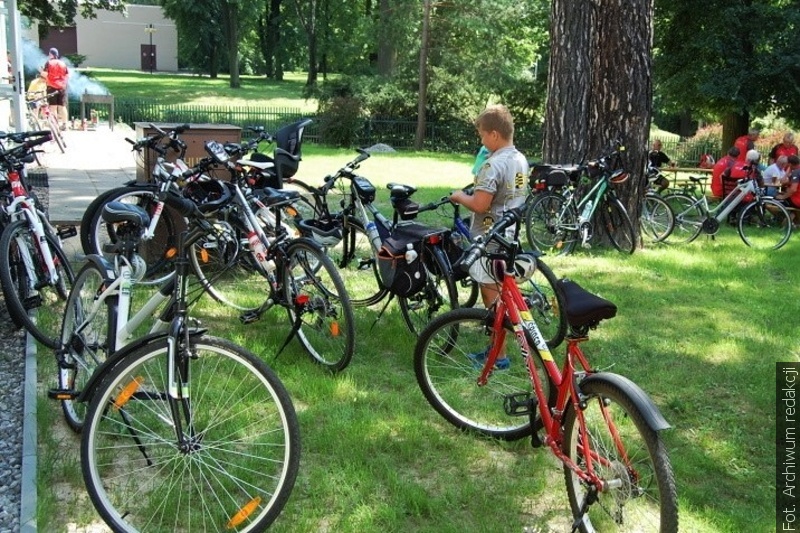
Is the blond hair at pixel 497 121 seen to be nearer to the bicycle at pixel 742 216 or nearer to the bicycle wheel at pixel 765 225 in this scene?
the bicycle at pixel 742 216

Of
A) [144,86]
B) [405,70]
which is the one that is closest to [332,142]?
[405,70]

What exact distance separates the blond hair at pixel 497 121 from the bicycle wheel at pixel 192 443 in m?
2.36

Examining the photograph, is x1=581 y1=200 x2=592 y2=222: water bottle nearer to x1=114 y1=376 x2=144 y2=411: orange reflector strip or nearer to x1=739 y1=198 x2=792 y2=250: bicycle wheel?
x1=739 y1=198 x2=792 y2=250: bicycle wheel

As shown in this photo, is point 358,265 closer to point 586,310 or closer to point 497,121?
point 497,121

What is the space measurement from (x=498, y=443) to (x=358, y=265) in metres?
2.63

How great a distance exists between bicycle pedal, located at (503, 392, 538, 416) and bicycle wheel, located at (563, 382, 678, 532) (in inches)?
13.9

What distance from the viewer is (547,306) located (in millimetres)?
5180

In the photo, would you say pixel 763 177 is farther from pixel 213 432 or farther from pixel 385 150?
pixel 385 150

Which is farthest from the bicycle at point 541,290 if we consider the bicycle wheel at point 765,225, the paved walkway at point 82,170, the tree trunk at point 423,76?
the tree trunk at point 423,76

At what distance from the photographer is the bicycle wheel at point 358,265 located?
19.1 ft

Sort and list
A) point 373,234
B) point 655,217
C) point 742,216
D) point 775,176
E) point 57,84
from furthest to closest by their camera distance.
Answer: point 57,84 < point 775,176 < point 742,216 < point 655,217 < point 373,234

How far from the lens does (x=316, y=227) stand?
5.91 meters

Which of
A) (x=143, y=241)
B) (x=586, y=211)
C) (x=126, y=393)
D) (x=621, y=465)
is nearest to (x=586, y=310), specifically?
(x=621, y=465)

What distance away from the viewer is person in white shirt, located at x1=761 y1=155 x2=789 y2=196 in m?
11.9
